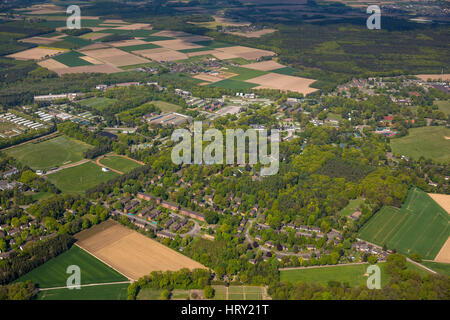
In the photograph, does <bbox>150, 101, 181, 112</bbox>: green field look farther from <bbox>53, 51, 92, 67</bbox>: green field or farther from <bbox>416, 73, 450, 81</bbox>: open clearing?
<bbox>416, 73, 450, 81</bbox>: open clearing

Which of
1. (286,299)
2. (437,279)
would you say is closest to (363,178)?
(437,279)

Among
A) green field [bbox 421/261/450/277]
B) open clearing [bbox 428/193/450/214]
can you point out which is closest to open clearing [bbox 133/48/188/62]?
open clearing [bbox 428/193/450/214]

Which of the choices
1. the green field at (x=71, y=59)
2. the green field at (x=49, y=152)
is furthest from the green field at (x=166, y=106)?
the green field at (x=71, y=59)

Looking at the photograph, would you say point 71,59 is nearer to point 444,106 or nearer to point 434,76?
point 444,106

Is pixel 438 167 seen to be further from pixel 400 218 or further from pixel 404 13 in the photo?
pixel 404 13

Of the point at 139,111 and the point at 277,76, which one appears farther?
the point at 277,76

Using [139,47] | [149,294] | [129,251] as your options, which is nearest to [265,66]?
[139,47]

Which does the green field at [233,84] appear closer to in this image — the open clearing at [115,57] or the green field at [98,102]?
the green field at [98,102]

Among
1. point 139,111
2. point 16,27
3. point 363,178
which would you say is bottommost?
point 363,178
